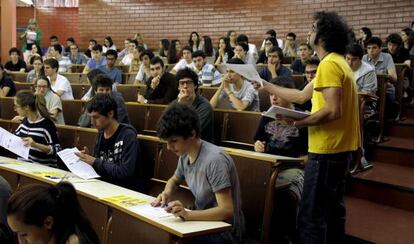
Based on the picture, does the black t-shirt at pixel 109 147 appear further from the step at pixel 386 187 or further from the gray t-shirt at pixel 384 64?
the gray t-shirt at pixel 384 64

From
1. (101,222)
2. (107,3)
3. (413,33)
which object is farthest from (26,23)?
(101,222)

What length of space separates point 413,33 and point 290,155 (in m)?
4.44

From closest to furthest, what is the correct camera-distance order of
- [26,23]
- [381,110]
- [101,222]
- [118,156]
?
[101,222], [118,156], [381,110], [26,23]

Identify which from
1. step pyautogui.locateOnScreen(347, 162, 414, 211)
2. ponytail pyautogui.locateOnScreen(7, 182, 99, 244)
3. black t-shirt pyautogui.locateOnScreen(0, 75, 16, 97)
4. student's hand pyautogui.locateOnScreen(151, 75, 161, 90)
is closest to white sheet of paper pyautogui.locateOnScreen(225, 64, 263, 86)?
ponytail pyautogui.locateOnScreen(7, 182, 99, 244)

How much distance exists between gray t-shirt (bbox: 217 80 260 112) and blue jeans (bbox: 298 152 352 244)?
2174 millimetres

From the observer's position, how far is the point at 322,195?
7.57ft

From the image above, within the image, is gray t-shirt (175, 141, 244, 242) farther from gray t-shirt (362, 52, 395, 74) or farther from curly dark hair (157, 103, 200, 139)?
gray t-shirt (362, 52, 395, 74)

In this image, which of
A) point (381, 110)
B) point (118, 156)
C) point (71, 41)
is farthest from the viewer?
point (71, 41)

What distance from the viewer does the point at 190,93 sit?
13.0 feet

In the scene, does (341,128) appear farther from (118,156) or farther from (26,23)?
(26,23)

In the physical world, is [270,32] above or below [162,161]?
above

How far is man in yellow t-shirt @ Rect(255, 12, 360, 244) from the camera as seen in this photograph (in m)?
2.28

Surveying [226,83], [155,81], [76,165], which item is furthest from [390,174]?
[155,81]

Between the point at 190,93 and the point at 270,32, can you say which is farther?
the point at 270,32
